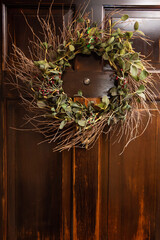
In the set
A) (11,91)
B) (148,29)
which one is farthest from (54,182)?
(148,29)

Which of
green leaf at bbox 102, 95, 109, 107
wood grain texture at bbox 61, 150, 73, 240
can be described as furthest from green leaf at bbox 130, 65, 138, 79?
wood grain texture at bbox 61, 150, 73, 240

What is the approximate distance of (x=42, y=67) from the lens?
108cm

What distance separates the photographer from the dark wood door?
4.17ft

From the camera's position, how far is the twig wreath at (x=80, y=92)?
1104 millimetres

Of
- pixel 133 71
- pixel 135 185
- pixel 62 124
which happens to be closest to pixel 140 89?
pixel 133 71

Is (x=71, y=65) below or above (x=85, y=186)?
above

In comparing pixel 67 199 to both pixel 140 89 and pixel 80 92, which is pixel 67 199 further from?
pixel 140 89

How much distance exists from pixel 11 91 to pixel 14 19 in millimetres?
398

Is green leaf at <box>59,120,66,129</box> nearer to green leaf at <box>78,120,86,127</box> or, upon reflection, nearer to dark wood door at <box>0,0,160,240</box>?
green leaf at <box>78,120,86,127</box>

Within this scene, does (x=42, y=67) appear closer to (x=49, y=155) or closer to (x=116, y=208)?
(x=49, y=155)

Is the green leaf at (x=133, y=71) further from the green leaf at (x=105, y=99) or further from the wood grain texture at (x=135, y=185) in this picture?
the wood grain texture at (x=135, y=185)

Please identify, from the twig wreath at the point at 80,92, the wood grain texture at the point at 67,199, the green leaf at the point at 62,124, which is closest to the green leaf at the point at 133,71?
the twig wreath at the point at 80,92

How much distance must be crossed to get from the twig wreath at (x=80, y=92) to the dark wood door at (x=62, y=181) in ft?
0.43

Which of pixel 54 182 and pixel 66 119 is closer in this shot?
pixel 66 119
